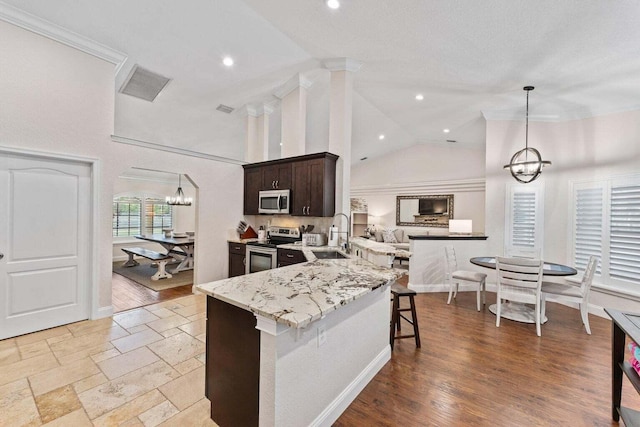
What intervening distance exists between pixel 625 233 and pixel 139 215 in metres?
10.7

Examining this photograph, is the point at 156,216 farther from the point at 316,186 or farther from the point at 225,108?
the point at 316,186

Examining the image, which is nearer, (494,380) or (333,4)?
(494,380)

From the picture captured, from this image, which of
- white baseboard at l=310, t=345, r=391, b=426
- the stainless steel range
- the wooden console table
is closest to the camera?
the wooden console table

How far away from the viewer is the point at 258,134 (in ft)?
19.0

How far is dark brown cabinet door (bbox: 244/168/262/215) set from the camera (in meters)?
5.21

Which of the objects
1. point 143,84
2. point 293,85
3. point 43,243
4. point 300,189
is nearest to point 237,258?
point 300,189

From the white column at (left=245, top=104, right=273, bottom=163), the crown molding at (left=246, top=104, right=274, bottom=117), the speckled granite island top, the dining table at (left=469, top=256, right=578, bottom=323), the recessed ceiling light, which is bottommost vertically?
the dining table at (left=469, top=256, right=578, bottom=323)

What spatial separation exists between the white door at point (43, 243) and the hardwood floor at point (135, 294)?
0.62 m

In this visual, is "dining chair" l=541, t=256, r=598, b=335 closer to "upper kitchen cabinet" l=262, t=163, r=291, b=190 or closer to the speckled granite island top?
the speckled granite island top

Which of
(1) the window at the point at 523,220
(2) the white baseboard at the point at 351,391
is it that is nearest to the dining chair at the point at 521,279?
(1) the window at the point at 523,220

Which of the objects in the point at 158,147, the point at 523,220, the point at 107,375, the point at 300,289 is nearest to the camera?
the point at 300,289

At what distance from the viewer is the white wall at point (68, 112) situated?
2920mm

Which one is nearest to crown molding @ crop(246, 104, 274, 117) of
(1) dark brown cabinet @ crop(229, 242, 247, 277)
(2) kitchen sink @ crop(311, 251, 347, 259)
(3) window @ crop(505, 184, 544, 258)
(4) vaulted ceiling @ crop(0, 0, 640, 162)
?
(4) vaulted ceiling @ crop(0, 0, 640, 162)

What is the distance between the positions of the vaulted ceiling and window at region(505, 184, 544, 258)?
4.16 ft
